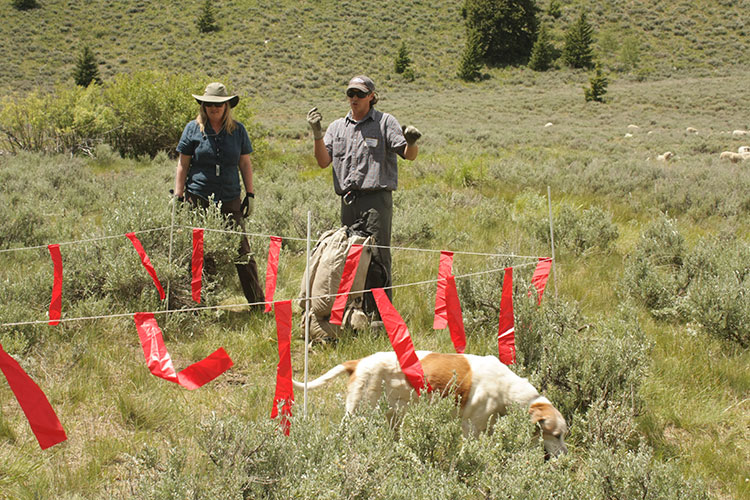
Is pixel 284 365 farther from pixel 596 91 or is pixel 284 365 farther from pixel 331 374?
pixel 596 91

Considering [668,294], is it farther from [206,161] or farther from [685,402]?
[206,161]

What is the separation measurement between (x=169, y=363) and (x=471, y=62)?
46263 mm

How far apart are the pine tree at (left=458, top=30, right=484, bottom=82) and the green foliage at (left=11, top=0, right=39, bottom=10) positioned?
122ft

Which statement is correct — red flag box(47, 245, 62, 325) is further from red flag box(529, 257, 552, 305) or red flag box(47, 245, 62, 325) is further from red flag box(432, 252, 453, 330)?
red flag box(529, 257, 552, 305)

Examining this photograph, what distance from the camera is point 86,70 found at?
3391cm

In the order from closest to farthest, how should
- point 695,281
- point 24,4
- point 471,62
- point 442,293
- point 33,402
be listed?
point 33,402
point 442,293
point 695,281
point 24,4
point 471,62

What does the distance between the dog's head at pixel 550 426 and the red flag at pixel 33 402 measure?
2.22m

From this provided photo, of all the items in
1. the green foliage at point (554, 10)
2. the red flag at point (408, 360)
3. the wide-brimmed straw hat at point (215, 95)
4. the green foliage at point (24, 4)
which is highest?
the green foliage at point (554, 10)

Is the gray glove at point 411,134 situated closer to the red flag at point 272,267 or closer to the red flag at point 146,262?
the red flag at point 272,267

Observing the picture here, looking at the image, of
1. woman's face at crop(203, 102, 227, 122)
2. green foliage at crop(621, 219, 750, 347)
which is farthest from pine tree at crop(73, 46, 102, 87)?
green foliage at crop(621, 219, 750, 347)

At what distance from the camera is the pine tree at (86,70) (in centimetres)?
3347

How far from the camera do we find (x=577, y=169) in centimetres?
1138

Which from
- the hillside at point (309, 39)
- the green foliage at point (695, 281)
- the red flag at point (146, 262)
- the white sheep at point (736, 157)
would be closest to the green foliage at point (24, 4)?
the hillside at point (309, 39)

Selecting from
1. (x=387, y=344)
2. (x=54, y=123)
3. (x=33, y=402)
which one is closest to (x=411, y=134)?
(x=387, y=344)
